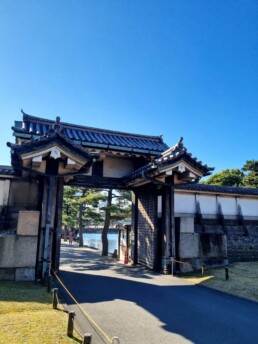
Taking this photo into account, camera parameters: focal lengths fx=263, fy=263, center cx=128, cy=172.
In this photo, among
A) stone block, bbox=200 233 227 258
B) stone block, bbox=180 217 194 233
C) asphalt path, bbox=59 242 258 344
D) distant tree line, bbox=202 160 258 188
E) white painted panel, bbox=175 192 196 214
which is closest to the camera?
asphalt path, bbox=59 242 258 344

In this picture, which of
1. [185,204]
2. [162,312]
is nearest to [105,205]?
[185,204]

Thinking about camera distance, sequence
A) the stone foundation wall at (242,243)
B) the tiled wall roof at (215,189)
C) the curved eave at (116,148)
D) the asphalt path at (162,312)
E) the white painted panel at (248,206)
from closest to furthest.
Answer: the asphalt path at (162,312), the curved eave at (116,148), the stone foundation wall at (242,243), the tiled wall roof at (215,189), the white painted panel at (248,206)

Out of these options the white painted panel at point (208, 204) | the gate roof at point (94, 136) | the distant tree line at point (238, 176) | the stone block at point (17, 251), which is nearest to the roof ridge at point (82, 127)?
the gate roof at point (94, 136)

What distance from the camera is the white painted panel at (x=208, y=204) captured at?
52.8 feet

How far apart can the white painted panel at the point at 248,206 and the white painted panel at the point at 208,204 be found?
202 centimetres

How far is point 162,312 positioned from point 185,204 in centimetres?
965

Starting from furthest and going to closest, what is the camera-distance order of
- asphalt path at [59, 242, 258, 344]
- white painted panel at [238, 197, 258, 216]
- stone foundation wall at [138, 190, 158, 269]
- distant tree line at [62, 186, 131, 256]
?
1. distant tree line at [62, 186, 131, 256]
2. white painted panel at [238, 197, 258, 216]
3. stone foundation wall at [138, 190, 158, 269]
4. asphalt path at [59, 242, 258, 344]

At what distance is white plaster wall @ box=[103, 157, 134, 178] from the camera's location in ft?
44.6

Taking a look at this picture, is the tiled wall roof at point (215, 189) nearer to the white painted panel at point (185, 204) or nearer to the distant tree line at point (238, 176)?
the white painted panel at point (185, 204)

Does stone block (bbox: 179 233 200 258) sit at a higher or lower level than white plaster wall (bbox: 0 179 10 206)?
lower

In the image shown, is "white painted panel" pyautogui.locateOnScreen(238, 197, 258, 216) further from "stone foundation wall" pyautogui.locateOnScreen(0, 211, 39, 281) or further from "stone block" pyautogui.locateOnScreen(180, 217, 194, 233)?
"stone foundation wall" pyautogui.locateOnScreen(0, 211, 39, 281)

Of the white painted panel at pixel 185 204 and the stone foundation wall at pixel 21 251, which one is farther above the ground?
the white painted panel at pixel 185 204

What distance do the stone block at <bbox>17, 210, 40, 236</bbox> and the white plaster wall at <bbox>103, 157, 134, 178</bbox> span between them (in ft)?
16.4

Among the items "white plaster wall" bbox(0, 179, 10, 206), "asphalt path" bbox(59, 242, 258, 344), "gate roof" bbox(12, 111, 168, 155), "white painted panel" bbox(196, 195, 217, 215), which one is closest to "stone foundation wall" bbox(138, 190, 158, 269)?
"gate roof" bbox(12, 111, 168, 155)
